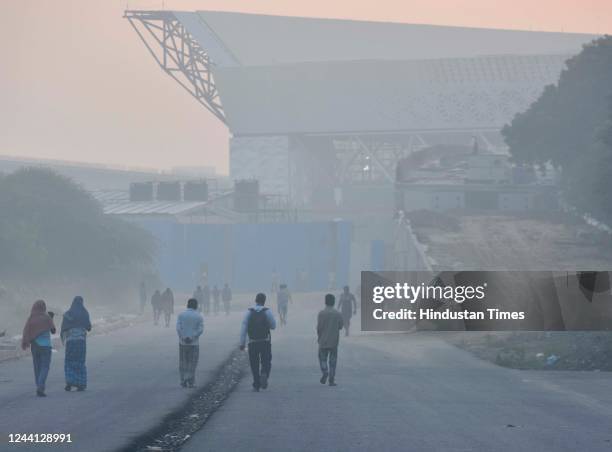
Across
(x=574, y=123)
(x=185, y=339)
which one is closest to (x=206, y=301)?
(x=574, y=123)

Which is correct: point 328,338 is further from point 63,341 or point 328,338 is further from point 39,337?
point 39,337

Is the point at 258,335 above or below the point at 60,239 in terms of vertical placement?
below

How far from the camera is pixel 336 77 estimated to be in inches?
5148

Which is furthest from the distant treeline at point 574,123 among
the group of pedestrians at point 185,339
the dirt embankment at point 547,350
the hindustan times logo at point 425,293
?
the group of pedestrians at point 185,339

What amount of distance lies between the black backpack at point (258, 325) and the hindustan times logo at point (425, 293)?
19595 millimetres

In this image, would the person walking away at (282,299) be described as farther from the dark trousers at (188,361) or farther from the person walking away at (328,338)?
the dark trousers at (188,361)

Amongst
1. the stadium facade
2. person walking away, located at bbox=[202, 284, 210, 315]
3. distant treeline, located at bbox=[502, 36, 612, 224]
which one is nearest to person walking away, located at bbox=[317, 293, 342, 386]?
person walking away, located at bbox=[202, 284, 210, 315]

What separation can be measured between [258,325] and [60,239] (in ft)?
161

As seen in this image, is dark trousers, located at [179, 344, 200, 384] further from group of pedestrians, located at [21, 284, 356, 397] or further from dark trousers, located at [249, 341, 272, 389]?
dark trousers, located at [249, 341, 272, 389]

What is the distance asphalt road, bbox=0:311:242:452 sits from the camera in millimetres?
16875

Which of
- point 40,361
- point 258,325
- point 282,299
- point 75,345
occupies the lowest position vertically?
point 40,361

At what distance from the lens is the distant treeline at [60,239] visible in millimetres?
64562

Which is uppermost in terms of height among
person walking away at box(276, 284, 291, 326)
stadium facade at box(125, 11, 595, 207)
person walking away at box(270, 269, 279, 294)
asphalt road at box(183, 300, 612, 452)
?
stadium facade at box(125, 11, 595, 207)

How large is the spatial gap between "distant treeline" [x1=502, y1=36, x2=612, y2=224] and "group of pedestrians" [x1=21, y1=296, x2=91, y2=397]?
147ft
